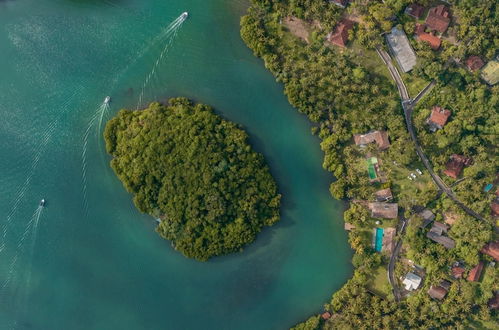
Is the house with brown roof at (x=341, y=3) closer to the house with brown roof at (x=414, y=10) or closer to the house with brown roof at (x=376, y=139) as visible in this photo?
the house with brown roof at (x=414, y=10)

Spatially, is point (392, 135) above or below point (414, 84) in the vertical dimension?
below

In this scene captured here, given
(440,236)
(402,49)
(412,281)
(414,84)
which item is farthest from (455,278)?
(402,49)

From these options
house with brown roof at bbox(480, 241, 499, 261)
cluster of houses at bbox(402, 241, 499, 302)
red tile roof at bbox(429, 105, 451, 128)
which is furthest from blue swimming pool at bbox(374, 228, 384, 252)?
red tile roof at bbox(429, 105, 451, 128)

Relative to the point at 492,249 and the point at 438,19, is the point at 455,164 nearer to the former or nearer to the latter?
the point at 492,249

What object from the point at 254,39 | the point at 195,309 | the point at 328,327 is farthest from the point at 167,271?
the point at 254,39

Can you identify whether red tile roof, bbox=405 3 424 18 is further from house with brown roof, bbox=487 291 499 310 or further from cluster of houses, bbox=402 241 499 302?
house with brown roof, bbox=487 291 499 310
